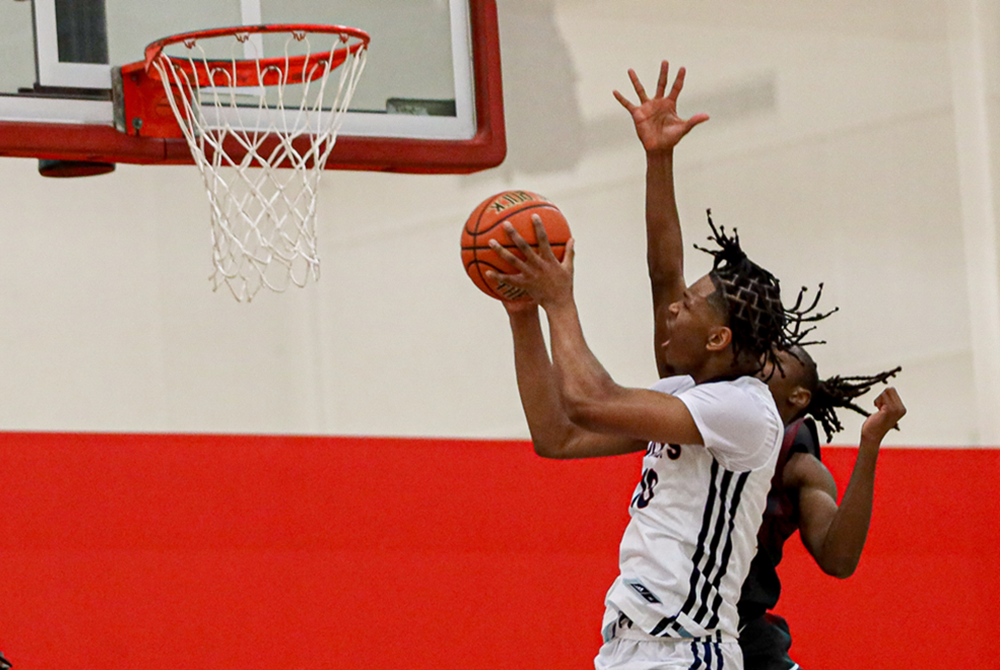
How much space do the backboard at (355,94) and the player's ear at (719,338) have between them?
127cm

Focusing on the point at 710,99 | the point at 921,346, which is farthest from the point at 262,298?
the point at 921,346

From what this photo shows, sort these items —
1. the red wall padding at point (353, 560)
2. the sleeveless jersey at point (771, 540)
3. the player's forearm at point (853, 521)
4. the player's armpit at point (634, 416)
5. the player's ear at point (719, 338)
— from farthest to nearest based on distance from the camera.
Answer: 1. the red wall padding at point (353, 560)
2. the sleeveless jersey at point (771, 540)
3. the player's forearm at point (853, 521)
4. the player's ear at point (719, 338)
5. the player's armpit at point (634, 416)

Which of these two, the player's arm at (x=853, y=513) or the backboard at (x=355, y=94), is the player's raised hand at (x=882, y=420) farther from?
the backboard at (x=355, y=94)

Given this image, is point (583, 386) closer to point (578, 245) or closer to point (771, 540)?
point (771, 540)

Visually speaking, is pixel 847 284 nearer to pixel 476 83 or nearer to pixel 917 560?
pixel 917 560

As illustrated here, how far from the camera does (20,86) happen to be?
297cm

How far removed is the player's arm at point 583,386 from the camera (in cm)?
216

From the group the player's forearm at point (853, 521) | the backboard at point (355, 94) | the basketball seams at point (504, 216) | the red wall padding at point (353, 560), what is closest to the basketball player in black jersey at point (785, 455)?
the player's forearm at point (853, 521)

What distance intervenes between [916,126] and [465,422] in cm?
212

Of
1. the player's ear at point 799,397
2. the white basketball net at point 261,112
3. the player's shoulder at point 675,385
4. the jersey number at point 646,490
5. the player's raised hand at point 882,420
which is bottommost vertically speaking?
the jersey number at point 646,490

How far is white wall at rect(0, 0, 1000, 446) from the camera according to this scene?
3.85 m

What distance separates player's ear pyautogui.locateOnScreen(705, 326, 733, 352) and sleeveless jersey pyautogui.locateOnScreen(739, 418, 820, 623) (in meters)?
0.43

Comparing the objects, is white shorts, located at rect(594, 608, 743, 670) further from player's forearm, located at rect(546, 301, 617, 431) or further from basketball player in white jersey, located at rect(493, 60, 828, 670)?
player's forearm, located at rect(546, 301, 617, 431)

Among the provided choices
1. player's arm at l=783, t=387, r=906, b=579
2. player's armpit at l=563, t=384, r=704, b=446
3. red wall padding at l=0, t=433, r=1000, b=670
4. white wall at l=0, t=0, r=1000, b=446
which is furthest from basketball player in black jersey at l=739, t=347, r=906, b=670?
white wall at l=0, t=0, r=1000, b=446
